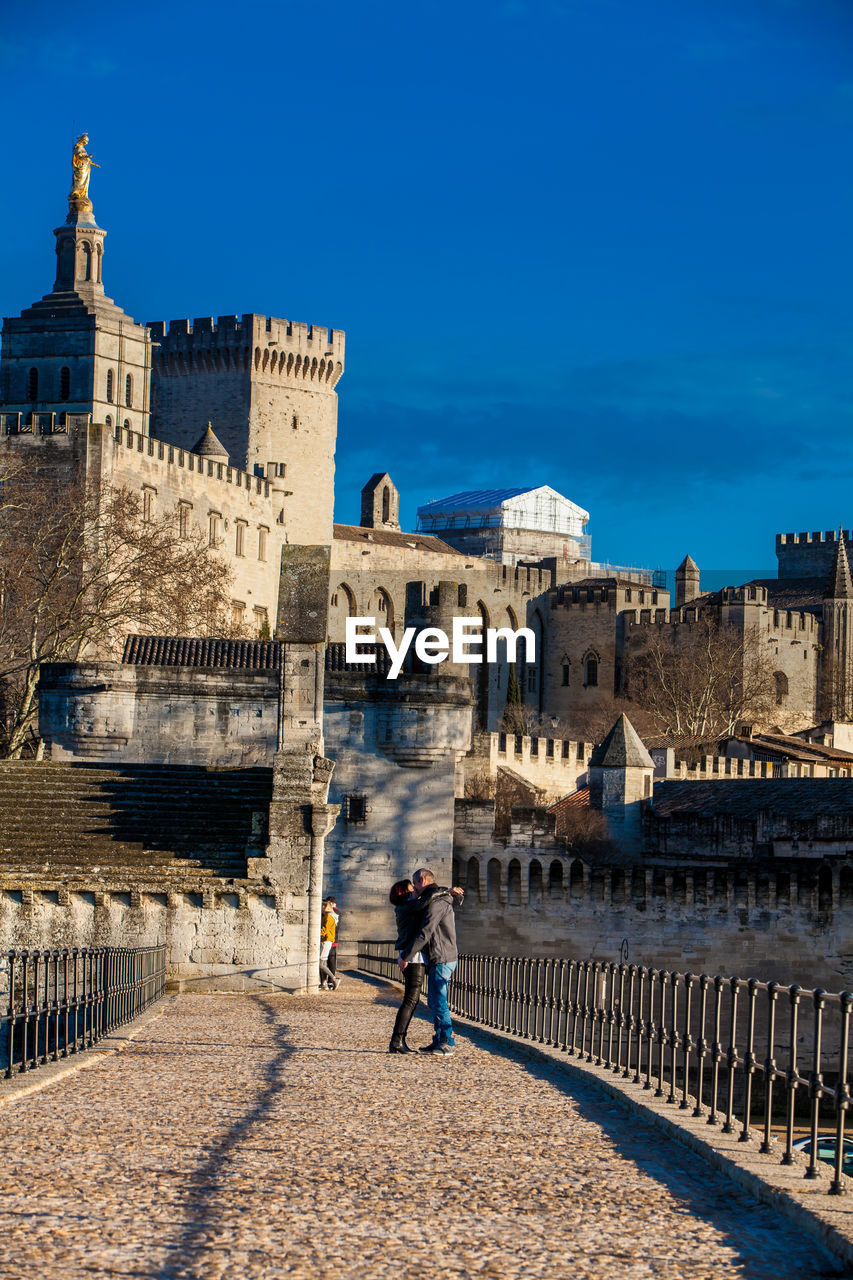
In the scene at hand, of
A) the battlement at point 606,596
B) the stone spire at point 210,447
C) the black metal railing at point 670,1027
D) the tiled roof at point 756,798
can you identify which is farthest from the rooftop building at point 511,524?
the black metal railing at point 670,1027

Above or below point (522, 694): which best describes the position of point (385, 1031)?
below

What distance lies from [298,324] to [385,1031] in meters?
74.2

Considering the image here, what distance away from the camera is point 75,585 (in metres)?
56.0

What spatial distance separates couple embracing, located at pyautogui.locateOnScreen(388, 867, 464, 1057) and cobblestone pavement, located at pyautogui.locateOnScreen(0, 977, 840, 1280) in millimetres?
1700

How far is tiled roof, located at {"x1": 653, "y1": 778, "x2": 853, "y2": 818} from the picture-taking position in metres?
44.6

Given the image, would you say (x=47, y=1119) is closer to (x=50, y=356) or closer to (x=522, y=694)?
(x=50, y=356)

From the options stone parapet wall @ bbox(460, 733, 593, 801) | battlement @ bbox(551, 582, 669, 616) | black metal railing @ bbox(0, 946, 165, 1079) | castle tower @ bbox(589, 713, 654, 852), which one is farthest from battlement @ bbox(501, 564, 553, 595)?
black metal railing @ bbox(0, 946, 165, 1079)

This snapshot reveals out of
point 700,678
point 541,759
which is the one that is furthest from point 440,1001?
point 700,678

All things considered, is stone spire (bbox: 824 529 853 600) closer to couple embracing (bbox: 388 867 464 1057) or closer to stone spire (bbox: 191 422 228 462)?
stone spire (bbox: 191 422 228 462)

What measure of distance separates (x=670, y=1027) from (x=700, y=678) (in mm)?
71544

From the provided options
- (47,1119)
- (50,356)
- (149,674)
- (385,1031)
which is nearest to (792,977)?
(149,674)

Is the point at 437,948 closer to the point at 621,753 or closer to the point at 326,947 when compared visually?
the point at 326,947

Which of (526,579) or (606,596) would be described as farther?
(526,579)

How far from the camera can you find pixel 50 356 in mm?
72562
